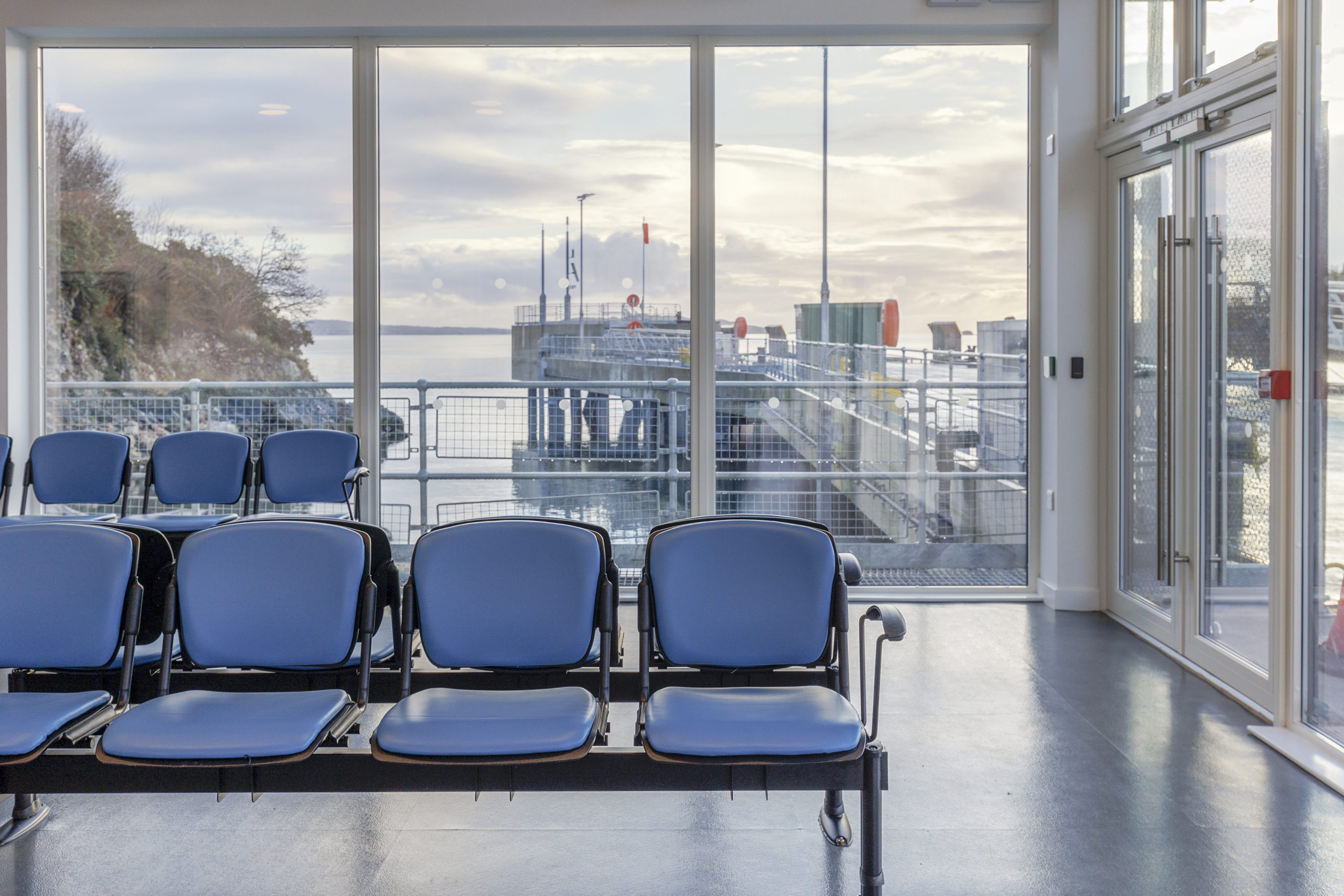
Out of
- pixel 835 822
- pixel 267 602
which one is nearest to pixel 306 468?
pixel 267 602

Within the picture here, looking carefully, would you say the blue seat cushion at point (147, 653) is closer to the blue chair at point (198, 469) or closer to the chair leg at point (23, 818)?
the chair leg at point (23, 818)

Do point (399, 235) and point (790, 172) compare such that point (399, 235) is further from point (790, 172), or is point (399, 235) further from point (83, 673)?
point (83, 673)

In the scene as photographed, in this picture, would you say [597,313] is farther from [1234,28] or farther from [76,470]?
[1234,28]

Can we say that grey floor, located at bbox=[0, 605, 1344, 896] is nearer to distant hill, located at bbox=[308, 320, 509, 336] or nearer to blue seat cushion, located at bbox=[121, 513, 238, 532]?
blue seat cushion, located at bbox=[121, 513, 238, 532]

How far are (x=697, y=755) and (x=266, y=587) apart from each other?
128cm

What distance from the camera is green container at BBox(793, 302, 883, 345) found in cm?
573

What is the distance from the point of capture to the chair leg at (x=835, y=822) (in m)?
2.73

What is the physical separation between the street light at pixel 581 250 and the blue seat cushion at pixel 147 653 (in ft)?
10.5

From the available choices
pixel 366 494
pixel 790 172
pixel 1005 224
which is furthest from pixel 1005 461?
pixel 366 494

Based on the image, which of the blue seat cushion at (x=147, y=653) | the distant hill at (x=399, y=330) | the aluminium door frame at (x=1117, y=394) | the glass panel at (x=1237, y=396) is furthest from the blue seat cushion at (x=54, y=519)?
the aluminium door frame at (x=1117, y=394)

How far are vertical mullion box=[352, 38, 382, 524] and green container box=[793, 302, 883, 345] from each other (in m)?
2.42

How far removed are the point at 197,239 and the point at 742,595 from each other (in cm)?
451

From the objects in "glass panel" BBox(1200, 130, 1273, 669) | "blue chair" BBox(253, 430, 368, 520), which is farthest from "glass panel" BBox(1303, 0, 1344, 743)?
"blue chair" BBox(253, 430, 368, 520)

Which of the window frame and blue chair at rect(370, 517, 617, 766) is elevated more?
the window frame
